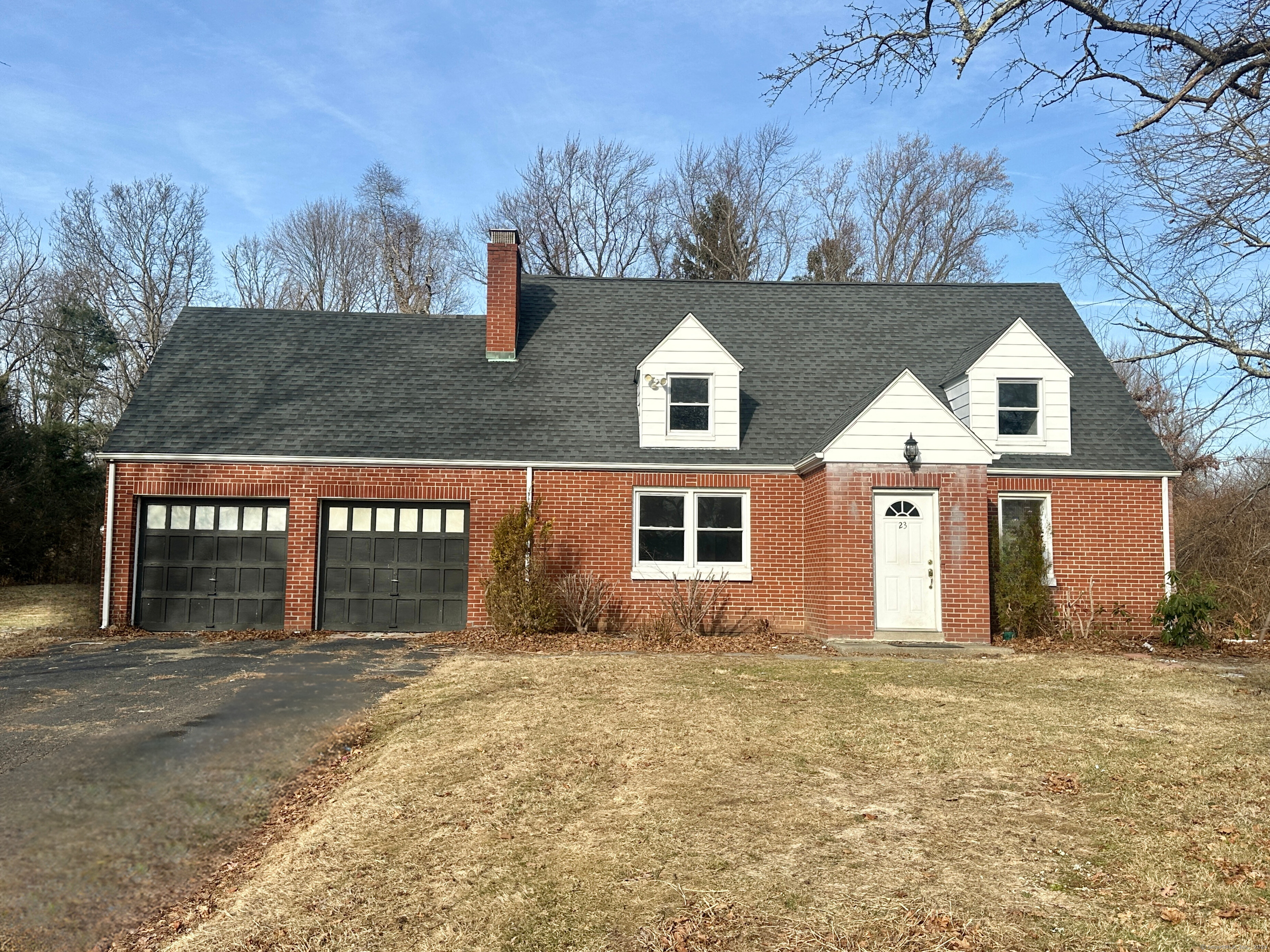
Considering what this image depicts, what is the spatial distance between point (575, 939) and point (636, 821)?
1568mm

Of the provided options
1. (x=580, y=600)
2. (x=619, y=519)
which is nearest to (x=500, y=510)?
(x=619, y=519)

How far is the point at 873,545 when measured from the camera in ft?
47.8

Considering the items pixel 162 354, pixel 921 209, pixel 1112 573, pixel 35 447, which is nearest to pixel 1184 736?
pixel 1112 573

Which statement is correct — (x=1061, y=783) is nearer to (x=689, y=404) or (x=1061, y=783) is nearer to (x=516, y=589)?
(x=516, y=589)

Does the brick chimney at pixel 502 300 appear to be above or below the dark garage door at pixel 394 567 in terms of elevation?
above

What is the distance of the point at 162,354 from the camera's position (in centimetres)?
1800

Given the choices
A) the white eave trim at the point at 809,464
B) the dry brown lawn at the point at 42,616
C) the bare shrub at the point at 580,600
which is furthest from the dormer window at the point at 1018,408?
the dry brown lawn at the point at 42,616

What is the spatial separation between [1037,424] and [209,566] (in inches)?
581

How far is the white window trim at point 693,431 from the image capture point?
16531 mm

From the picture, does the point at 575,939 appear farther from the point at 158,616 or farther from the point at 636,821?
the point at 158,616

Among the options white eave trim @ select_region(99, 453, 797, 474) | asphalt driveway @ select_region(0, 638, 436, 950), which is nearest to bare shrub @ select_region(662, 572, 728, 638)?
white eave trim @ select_region(99, 453, 797, 474)

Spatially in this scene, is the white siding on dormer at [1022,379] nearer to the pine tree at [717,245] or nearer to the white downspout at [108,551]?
the white downspout at [108,551]

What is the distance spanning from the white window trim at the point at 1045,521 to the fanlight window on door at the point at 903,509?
2.11m

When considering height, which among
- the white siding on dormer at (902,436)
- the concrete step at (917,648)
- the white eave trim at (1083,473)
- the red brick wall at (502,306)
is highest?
the red brick wall at (502,306)
